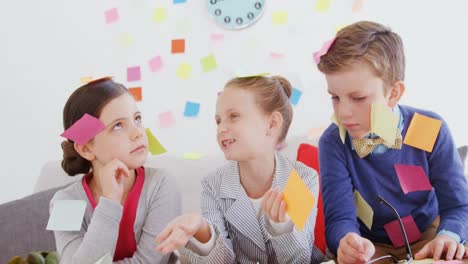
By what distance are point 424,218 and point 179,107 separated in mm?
1077

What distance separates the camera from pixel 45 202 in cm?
165

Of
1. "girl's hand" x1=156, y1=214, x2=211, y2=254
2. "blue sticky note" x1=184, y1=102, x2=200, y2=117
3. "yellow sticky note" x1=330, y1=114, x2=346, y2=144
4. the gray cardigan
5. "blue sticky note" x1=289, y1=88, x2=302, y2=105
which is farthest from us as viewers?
"blue sticky note" x1=184, y1=102, x2=200, y2=117

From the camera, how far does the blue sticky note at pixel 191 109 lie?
2.16m

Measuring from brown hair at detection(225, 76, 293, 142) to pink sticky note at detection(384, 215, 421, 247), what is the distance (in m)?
0.36

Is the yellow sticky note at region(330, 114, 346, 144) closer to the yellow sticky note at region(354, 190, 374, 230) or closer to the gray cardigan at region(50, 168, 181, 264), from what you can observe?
the yellow sticky note at region(354, 190, 374, 230)

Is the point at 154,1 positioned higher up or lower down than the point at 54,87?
higher up

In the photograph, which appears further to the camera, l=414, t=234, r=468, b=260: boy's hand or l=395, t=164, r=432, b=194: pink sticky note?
l=395, t=164, r=432, b=194: pink sticky note

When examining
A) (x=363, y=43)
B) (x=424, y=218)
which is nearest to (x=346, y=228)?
(x=424, y=218)

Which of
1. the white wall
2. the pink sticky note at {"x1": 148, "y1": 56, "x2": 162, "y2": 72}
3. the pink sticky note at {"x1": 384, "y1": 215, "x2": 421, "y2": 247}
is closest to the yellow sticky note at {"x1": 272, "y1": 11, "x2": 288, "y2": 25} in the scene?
the white wall

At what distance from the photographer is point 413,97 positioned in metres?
2.08

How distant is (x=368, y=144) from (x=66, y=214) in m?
0.73

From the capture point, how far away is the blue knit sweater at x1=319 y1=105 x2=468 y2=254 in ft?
4.42

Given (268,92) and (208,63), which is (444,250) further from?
(208,63)

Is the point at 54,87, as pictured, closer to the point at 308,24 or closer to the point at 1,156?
the point at 1,156
